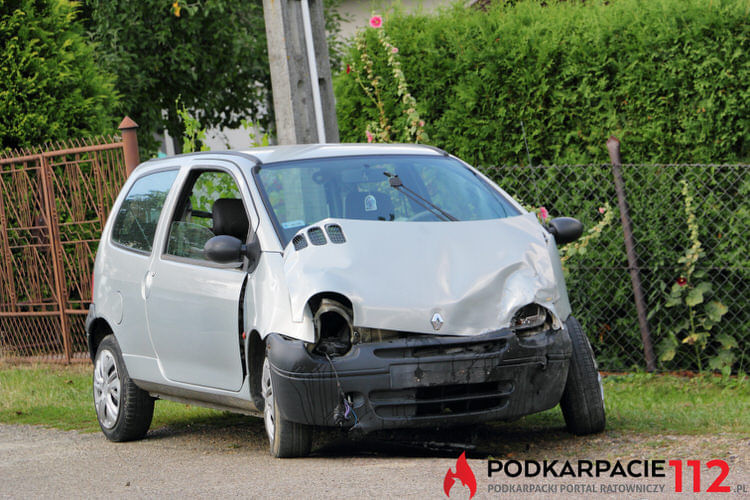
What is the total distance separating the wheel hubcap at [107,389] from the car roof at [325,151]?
1786mm

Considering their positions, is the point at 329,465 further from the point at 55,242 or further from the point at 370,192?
the point at 55,242

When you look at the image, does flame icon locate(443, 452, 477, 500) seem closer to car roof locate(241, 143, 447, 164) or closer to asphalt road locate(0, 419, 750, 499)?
asphalt road locate(0, 419, 750, 499)

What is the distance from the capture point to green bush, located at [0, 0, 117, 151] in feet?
38.8

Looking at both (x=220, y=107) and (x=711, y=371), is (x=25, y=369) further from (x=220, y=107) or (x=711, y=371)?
(x=220, y=107)

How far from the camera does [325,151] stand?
21.6 ft

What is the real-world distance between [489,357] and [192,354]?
76.4 inches

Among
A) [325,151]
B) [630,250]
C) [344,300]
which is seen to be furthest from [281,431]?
[630,250]

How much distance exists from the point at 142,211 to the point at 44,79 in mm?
5210

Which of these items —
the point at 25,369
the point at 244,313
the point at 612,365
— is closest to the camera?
the point at 244,313

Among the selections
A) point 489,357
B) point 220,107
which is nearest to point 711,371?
point 489,357

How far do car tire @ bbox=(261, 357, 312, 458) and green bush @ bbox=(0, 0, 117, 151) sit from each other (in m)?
7.06

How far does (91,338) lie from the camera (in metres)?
7.68

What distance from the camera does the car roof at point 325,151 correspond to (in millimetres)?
6461

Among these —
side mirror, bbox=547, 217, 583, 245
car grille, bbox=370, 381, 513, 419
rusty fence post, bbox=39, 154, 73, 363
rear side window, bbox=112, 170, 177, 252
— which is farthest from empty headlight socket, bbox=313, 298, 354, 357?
rusty fence post, bbox=39, 154, 73, 363
